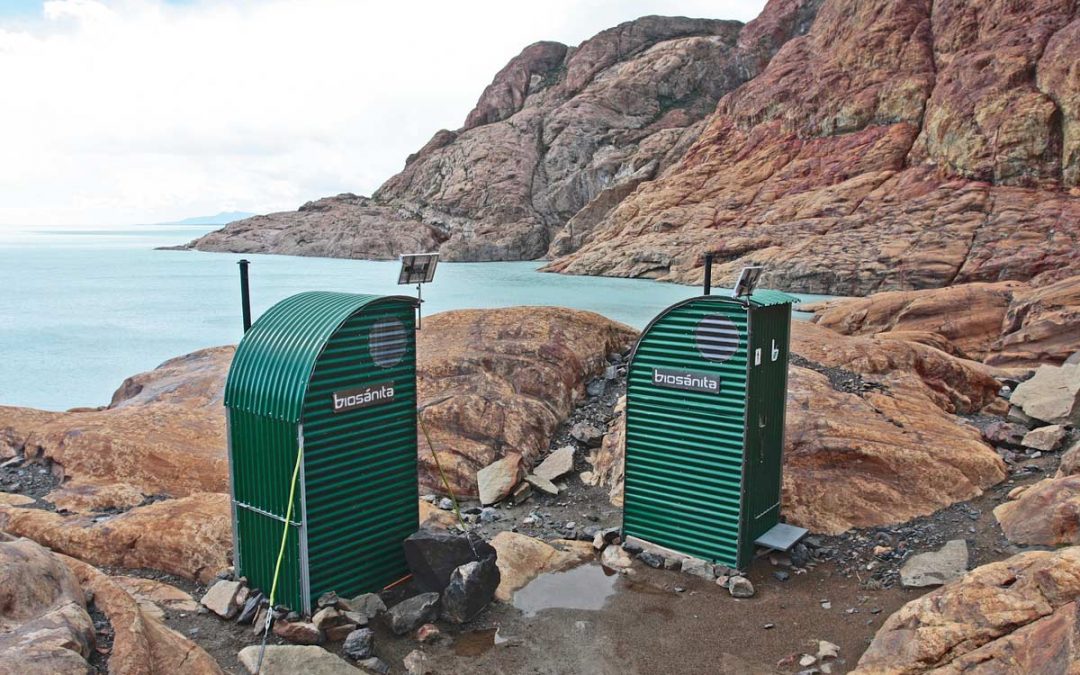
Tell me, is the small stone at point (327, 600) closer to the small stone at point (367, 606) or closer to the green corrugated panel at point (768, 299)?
the small stone at point (367, 606)

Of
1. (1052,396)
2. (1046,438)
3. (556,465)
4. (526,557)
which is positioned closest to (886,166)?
(1052,396)

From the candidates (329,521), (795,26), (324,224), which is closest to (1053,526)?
(329,521)

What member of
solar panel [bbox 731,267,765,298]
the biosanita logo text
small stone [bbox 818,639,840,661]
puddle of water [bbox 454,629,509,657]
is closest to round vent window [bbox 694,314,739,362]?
solar panel [bbox 731,267,765,298]

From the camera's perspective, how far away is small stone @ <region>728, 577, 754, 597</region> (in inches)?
368

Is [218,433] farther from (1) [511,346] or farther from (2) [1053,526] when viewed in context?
(2) [1053,526]

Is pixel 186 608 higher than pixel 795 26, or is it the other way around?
pixel 795 26

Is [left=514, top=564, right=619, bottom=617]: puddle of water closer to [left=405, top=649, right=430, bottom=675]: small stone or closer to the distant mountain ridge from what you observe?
[left=405, top=649, right=430, bottom=675]: small stone

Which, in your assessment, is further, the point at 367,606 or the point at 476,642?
the point at 367,606

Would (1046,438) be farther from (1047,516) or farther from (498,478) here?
(498,478)

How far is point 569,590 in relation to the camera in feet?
31.6

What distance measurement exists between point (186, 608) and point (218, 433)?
5510 millimetres

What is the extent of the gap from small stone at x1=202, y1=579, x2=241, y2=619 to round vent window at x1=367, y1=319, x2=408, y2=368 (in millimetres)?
2986

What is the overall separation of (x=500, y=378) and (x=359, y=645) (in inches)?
327

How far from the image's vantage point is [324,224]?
11650 centimetres
